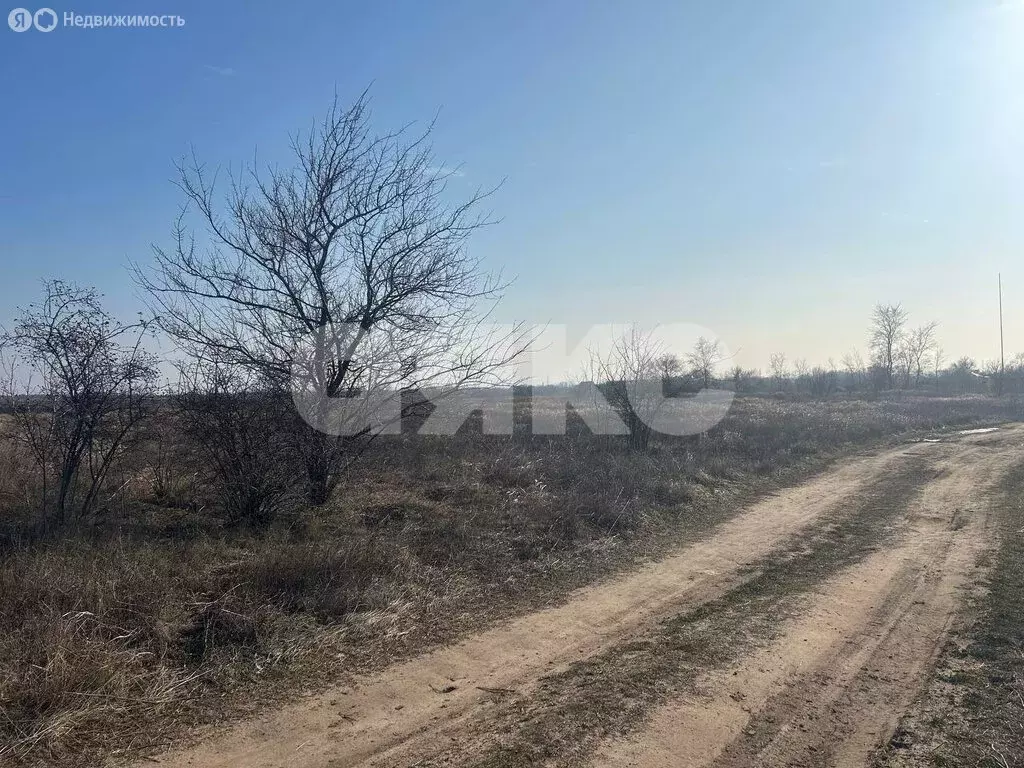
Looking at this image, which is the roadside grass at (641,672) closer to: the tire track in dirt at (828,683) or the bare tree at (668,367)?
the tire track in dirt at (828,683)

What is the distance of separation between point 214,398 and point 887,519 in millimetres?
9420

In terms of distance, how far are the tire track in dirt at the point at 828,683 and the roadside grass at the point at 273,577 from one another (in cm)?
206

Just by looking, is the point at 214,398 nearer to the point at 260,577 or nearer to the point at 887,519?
the point at 260,577

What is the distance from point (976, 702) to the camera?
4.04m

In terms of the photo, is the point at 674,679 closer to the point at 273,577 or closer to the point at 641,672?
the point at 641,672

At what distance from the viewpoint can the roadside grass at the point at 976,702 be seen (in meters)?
3.46

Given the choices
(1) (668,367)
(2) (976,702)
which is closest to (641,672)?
(2) (976,702)

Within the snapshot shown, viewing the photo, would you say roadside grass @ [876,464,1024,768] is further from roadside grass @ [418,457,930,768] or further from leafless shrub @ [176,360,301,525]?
leafless shrub @ [176,360,301,525]

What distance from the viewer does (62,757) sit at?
10.9 feet

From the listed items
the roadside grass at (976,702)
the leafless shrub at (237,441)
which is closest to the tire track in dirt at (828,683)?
the roadside grass at (976,702)

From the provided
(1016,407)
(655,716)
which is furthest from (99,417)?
(1016,407)

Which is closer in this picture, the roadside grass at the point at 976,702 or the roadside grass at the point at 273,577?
the roadside grass at the point at 976,702

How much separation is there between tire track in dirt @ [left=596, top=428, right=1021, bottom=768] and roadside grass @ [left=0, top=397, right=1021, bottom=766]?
2.06 metres

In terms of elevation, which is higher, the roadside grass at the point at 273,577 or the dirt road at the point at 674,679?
the roadside grass at the point at 273,577
